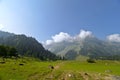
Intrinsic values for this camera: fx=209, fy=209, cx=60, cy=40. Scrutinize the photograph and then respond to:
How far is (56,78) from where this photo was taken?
173 feet

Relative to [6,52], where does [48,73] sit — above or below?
below

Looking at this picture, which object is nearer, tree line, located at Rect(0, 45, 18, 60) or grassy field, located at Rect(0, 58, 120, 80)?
grassy field, located at Rect(0, 58, 120, 80)

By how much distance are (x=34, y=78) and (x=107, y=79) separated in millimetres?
18750

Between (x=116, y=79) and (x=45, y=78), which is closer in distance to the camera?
(x=45, y=78)

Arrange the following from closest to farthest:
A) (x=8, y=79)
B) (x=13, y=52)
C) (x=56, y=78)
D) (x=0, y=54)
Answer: (x=8, y=79), (x=56, y=78), (x=0, y=54), (x=13, y=52)

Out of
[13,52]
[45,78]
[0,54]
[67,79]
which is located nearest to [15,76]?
[45,78]

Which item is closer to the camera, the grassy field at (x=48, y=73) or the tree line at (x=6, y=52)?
the grassy field at (x=48, y=73)

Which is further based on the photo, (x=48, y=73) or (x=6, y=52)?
(x=6, y=52)

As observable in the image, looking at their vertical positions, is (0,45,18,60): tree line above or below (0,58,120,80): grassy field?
above

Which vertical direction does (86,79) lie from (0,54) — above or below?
below

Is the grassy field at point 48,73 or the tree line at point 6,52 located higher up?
the tree line at point 6,52

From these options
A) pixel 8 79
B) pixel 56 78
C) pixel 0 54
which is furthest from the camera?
pixel 0 54

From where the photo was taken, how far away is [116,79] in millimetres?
55844

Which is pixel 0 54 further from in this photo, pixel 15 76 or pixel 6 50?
pixel 15 76
